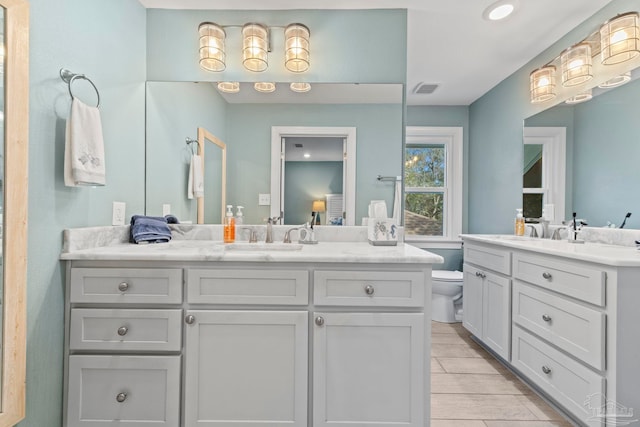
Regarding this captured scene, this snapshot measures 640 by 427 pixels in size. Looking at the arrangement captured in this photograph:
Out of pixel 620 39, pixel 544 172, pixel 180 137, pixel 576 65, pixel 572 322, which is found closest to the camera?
pixel 572 322

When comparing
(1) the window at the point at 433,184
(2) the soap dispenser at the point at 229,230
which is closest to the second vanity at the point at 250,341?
(2) the soap dispenser at the point at 229,230

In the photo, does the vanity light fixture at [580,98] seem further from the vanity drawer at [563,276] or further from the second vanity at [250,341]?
the second vanity at [250,341]

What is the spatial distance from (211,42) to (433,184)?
9.56ft

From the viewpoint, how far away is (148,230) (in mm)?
1838

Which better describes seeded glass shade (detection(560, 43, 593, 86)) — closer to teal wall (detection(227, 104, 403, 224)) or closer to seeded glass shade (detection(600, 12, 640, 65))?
seeded glass shade (detection(600, 12, 640, 65))

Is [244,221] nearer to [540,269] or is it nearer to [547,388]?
[540,269]

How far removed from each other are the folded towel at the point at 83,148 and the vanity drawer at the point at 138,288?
0.42 metres

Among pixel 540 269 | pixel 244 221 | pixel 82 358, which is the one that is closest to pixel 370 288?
pixel 244 221

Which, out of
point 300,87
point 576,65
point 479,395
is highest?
point 576,65

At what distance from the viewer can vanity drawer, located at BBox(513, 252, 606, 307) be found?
1457 millimetres

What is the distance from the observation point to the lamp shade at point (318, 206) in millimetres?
2043

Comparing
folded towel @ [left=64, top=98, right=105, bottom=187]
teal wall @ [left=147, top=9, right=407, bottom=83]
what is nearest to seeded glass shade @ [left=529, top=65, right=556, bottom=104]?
teal wall @ [left=147, top=9, right=407, bottom=83]

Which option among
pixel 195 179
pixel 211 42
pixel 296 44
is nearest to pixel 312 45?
pixel 296 44

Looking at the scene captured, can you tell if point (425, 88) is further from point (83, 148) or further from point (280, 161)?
point (83, 148)
